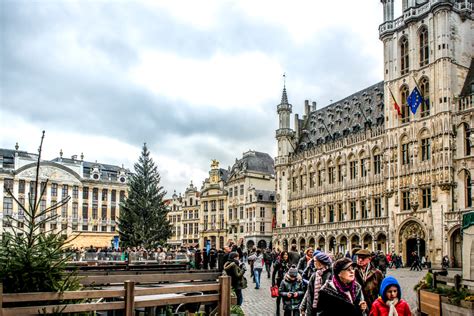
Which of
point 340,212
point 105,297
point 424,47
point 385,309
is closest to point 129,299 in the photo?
point 105,297

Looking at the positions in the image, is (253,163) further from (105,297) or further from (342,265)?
(342,265)

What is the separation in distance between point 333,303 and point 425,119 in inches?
1643

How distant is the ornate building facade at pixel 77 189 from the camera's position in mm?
72062

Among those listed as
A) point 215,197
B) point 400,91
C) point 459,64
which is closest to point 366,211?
point 400,91

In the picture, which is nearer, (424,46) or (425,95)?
(425,95)

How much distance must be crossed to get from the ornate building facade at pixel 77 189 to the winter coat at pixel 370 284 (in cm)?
6745

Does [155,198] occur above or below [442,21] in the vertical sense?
below

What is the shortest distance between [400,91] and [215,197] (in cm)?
4039

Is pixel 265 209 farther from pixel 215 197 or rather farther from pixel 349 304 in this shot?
pixel 349 304

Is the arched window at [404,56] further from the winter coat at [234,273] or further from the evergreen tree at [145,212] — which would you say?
the winter coat at [234,273]

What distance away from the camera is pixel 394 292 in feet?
22.2

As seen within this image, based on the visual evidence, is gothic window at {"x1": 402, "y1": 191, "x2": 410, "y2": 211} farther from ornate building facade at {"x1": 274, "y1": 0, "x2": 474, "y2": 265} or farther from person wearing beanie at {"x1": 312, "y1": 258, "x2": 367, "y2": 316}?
person wearing beanie at {"x1": 312, "y1": 258, "x2": 367, "y2": 316}

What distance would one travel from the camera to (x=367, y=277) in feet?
28.2

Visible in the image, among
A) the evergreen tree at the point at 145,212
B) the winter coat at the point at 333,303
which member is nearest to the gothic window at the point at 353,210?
the evergreen tree at the point at 145,212
